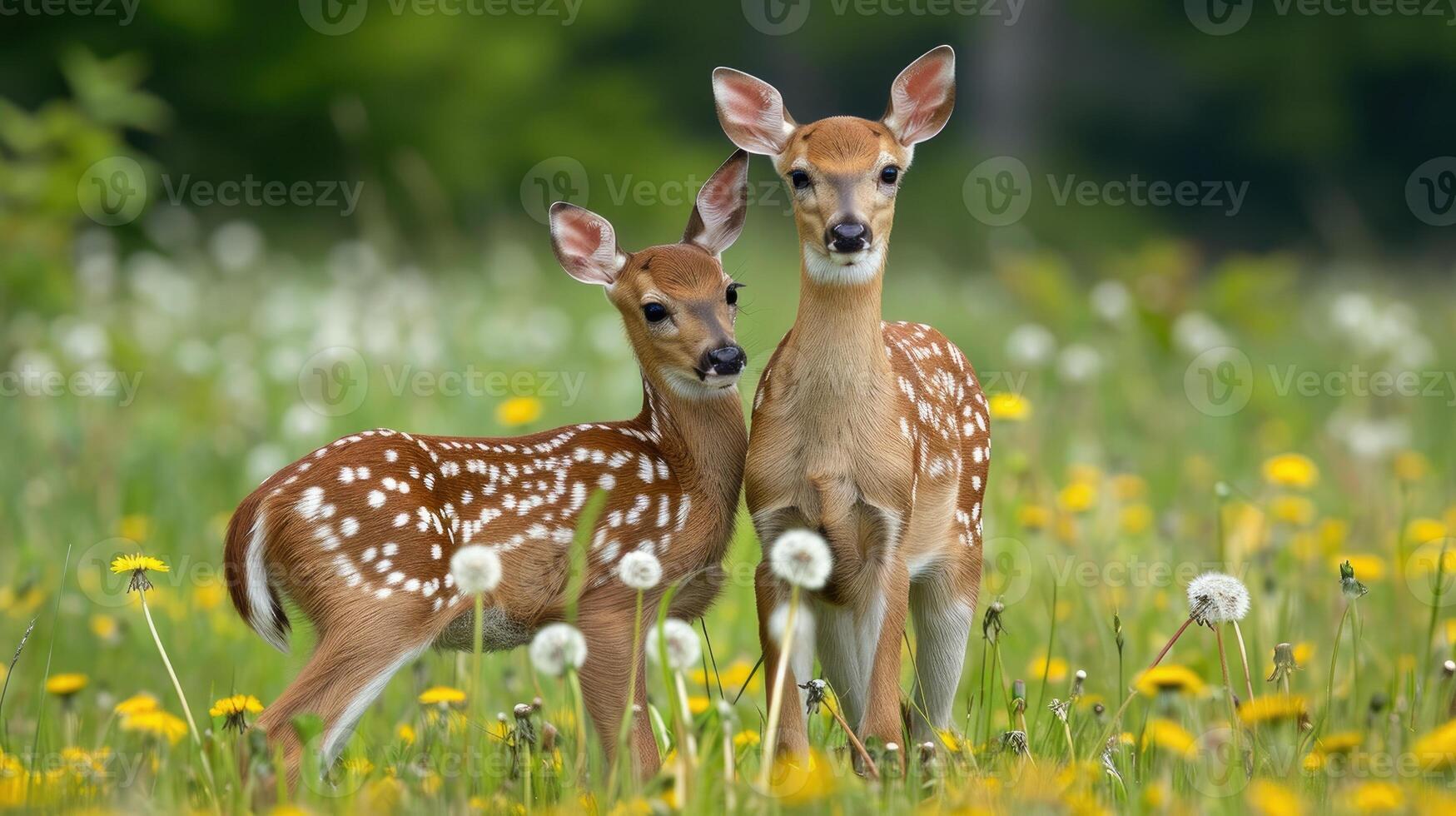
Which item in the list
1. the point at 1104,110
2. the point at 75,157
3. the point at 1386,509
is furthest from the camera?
the point at 1104,110

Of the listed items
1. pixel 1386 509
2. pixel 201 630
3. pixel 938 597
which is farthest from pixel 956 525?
pixel 1386 509

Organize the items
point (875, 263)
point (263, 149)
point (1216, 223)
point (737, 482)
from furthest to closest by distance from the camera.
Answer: point (1216, 223) → point (263, 149) → point (737, 482) → point (875, 263)

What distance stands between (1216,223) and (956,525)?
21443 mm

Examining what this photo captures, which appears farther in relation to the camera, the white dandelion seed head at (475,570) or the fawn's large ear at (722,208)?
the fawn's large ear at (722,208)

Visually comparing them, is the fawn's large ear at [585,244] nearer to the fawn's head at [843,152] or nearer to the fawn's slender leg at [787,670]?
the fawn's head at [843,152]

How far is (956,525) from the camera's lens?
395 cm

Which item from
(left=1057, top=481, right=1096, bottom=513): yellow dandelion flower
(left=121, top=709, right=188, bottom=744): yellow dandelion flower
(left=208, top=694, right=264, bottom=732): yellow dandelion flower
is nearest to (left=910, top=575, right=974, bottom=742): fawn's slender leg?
(left=1057, top=481, right=1096, bottom=513): yellow dandelion flower

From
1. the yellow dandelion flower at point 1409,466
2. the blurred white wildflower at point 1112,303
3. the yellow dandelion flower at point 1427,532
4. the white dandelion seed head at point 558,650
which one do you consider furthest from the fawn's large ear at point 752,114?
the blurred white wildflower at point 1112,303

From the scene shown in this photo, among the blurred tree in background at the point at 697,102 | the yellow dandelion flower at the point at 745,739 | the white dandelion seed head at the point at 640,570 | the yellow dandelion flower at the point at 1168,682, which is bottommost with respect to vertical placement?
the yellow dandelion flower at the point at 745,739

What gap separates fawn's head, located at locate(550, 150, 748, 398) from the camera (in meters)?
3.79

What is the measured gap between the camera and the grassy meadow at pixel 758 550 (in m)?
3.25

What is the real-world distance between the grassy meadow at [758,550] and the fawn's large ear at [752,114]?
3.71 ft

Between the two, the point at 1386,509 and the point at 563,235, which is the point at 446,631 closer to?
the point at 563,235

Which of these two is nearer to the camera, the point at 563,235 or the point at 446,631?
the point at 446,631
